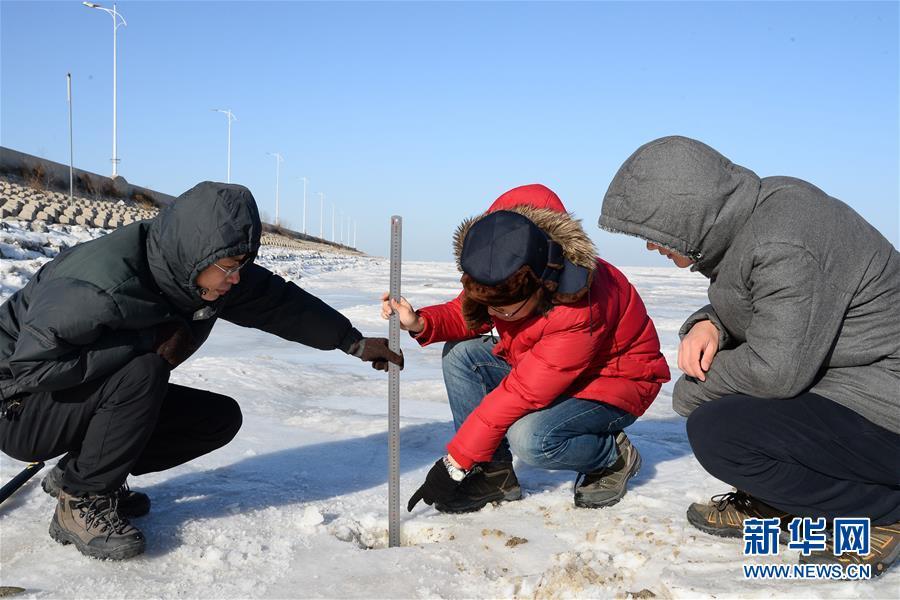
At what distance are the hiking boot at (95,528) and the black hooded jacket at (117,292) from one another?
40 centimetres

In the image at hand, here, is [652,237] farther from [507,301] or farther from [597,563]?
[597,563]

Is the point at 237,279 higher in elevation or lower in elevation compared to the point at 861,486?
higher

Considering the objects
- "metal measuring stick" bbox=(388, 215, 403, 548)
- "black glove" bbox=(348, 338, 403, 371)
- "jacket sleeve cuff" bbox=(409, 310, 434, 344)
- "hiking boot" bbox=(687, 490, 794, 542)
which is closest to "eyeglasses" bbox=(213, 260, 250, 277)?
"metal measuring stick" bbox=(388, 215, 403, 548)

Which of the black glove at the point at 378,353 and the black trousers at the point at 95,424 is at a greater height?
the black glove at the point at 378,353

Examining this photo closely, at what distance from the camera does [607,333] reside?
2.56 metres

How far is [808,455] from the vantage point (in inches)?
83.6

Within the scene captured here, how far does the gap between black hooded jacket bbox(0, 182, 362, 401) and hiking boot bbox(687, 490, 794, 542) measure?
1.73 m

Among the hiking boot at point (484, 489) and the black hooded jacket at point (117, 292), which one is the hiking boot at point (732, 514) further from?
the black hooded jacket at point (117, 292)

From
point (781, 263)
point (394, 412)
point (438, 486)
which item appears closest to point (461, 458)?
point (438, 486)

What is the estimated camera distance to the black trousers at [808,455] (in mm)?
2078

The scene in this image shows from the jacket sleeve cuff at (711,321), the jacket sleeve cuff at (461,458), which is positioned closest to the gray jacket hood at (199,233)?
the jacket sleeve cuff at (461,458)

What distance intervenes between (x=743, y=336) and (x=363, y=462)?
172 cm

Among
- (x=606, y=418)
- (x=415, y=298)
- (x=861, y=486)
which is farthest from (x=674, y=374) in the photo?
(x=415, y=298)

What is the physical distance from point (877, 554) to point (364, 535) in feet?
5.25
